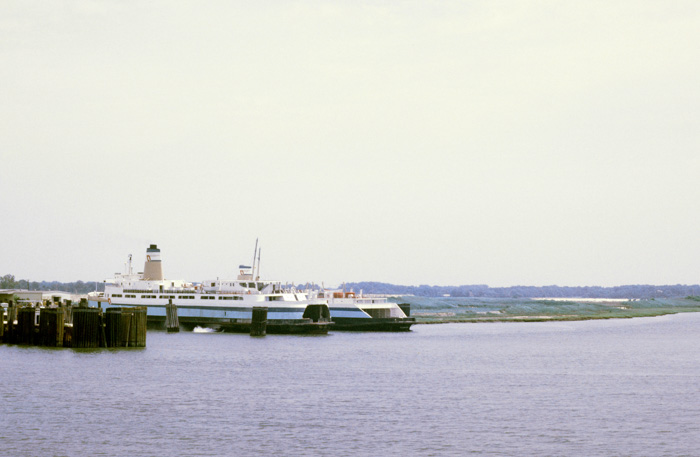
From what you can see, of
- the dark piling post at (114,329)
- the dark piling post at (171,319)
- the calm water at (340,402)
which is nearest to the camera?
the calm water at (340,402)

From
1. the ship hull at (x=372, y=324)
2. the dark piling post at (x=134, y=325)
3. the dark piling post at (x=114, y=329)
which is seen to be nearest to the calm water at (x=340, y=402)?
the dark piling post at (x=134, y=325)

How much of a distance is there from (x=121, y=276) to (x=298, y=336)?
2806 cm

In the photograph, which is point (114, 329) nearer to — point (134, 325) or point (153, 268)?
point (134, 325)

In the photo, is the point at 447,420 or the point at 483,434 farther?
the point at 447,420

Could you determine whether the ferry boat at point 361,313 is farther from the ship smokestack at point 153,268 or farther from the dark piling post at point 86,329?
the dark piling post at point 86,329

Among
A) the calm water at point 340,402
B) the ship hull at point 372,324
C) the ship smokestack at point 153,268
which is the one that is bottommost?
the calm water at point 340,402

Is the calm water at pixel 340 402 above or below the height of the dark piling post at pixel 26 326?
below

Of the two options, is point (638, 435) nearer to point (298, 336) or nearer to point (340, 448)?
point (340, 448)

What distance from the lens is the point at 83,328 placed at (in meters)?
74.2

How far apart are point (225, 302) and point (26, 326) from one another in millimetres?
30515

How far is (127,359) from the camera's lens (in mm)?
68812

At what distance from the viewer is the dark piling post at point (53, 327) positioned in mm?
76500

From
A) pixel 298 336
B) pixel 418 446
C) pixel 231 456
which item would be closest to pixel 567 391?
pixel 418 446

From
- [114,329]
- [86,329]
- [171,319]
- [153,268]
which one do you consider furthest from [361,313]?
[86,329]
